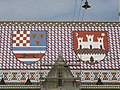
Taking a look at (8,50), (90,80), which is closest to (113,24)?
(90,80)

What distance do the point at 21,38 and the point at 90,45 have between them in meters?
3.34

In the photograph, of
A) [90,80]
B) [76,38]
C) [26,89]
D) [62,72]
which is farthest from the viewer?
[76,38]

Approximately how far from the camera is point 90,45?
2112 cm

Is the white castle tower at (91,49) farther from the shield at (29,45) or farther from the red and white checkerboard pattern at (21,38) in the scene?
the red and white checkerboard pattern at (21,38)

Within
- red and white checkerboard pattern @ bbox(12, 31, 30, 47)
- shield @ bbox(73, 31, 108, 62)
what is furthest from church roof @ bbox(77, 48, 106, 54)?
red and white checkerboard pattern @ bbox(12, 31, 30, 47)

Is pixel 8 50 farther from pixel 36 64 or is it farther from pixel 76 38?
pixel 76 38

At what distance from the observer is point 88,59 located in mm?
20828

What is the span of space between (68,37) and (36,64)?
2282 millimetres

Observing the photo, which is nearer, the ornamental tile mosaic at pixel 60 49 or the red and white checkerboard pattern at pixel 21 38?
the ornamental tile mosaic at pixel 60 49

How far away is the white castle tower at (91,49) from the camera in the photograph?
68.5ft

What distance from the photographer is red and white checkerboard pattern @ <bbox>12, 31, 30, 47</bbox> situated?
825 inches

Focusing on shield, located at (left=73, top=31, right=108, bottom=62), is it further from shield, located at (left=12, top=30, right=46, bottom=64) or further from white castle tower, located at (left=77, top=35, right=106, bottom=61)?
shield, located at (left=12, top=30, right=46, bottom=64)

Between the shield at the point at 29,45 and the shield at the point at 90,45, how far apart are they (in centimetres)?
165

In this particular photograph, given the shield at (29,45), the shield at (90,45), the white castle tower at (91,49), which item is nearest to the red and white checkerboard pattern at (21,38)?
the shield at (29,45)
